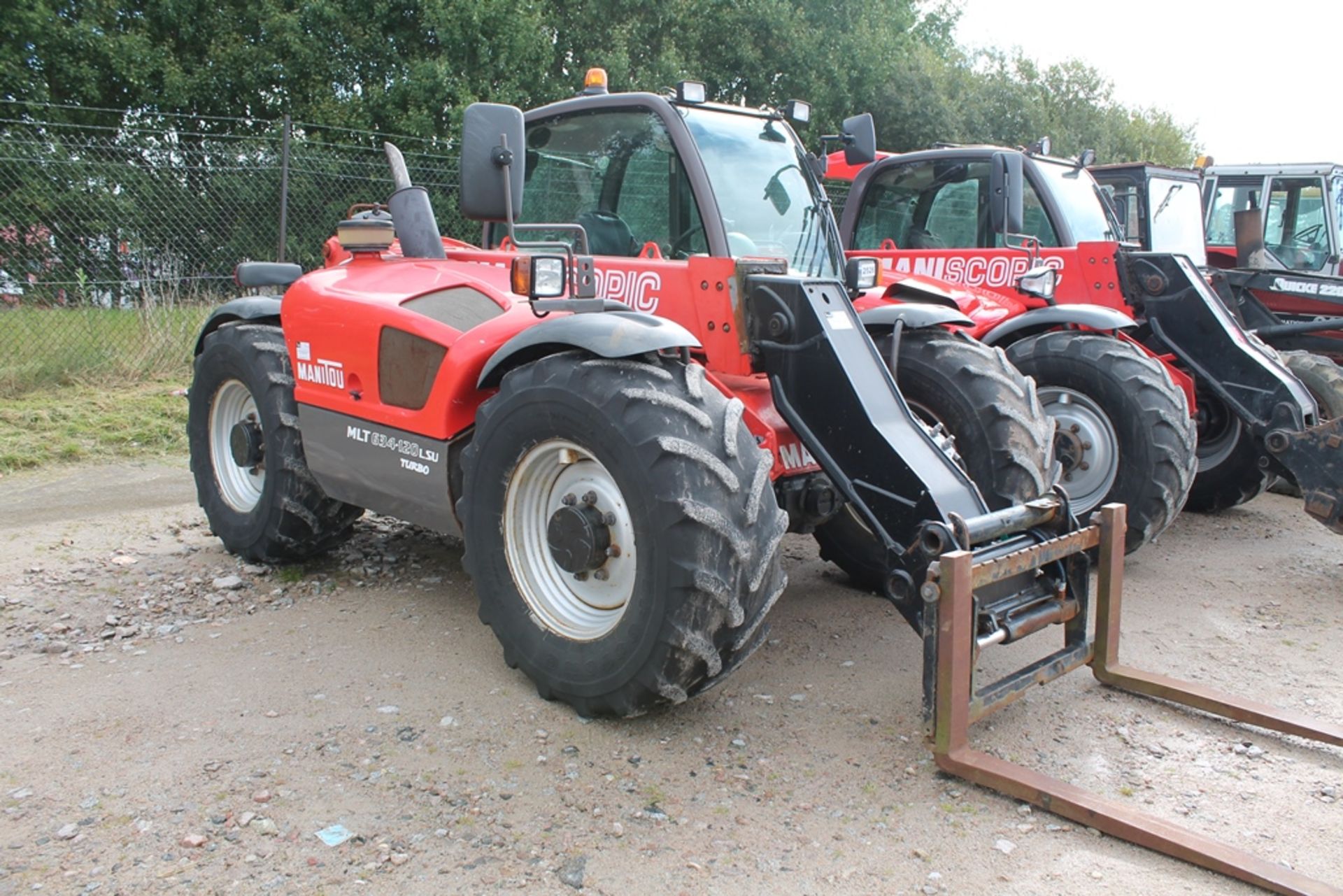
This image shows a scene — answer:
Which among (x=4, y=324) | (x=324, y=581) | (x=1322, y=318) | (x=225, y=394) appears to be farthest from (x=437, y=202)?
(x=1322, y=318)

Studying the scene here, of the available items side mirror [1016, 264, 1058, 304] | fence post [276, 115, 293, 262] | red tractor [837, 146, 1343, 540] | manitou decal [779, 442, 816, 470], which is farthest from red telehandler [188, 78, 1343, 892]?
fence post [276, 115, 293, 262]

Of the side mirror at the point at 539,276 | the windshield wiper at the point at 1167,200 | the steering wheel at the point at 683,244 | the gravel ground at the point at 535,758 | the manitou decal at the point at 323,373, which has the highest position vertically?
the windshield wiper at the point at 1167,200

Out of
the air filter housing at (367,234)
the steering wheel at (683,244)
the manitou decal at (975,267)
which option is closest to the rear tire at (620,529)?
the steering wheel at (683,244)

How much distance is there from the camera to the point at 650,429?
3295 mm

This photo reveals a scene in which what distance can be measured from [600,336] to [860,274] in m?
1.65

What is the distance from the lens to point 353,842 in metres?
2.89

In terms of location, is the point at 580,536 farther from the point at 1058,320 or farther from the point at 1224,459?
A: the point at 1224,459

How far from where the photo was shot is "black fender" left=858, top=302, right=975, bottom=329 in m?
4.62

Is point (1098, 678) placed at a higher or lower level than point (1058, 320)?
lower

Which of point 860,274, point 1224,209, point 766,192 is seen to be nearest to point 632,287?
point 766,192

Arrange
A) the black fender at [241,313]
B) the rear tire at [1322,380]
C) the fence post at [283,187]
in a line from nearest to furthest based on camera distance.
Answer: the black fender at [241,313] → the rear tire at [1322,380] → the fence post at [283,187]

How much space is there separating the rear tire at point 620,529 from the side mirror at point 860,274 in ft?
4.71

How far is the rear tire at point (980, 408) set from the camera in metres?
4.41

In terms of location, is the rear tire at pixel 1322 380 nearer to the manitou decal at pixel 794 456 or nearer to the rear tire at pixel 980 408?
the rear tire at pixel 980 408
